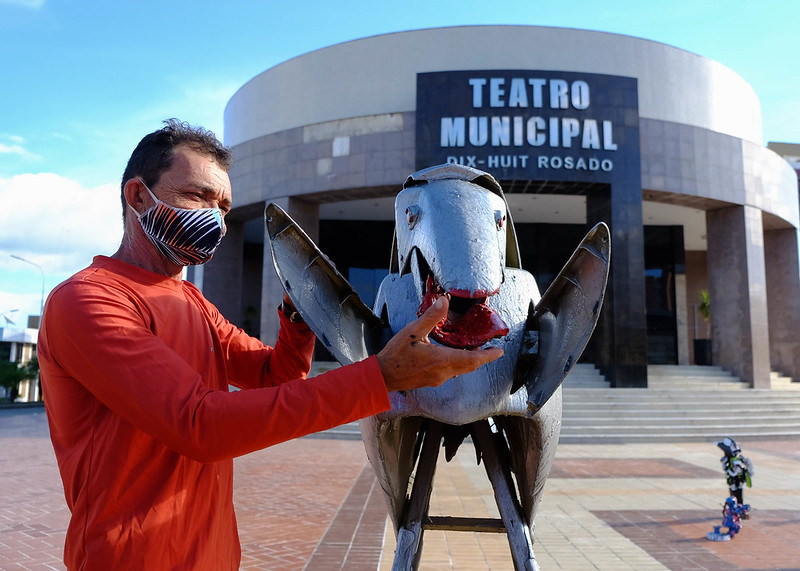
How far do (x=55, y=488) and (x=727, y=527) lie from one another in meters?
7.69

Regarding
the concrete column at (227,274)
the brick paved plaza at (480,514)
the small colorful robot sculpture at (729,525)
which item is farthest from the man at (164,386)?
the concrete column at (227,274)

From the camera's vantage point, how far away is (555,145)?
16.0 m

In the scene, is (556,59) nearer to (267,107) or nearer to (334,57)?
(334,57)

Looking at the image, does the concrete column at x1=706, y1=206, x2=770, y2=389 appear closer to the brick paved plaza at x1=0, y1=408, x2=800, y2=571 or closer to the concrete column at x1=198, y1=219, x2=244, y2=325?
the brick paved plaza at x1=0, y1=408, x2=800, y2=571

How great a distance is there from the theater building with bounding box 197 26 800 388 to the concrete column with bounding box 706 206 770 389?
48mm

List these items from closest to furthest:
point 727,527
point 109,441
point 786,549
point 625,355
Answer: point 109,441 → point 786,549 → point 727,527 → point 625,355

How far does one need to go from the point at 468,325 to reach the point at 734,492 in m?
5.69

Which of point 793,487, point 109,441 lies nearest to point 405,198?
point 109,441

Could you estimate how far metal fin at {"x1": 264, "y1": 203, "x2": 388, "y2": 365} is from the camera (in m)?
1.92

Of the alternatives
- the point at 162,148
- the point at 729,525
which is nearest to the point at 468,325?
the point at 162,148

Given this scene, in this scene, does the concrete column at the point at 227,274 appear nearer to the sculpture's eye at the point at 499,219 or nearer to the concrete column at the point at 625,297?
the concrete column at the point at 625,297

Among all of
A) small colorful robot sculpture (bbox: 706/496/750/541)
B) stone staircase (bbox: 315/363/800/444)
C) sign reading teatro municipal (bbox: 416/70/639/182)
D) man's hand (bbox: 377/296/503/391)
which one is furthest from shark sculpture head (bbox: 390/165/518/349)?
sign reading teatro municipal (bbox: 416/70/639/182)

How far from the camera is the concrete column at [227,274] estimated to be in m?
20.1

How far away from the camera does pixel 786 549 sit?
5.01 metres
